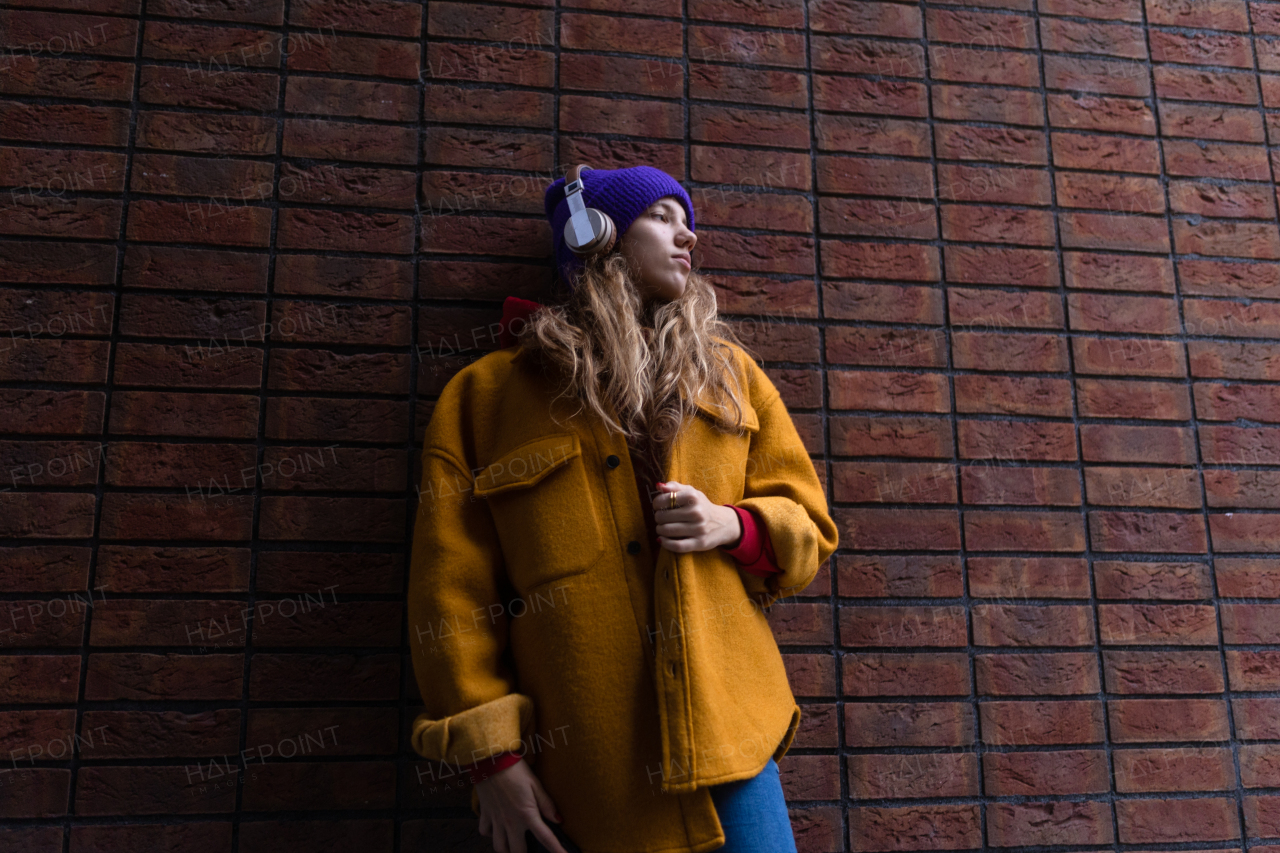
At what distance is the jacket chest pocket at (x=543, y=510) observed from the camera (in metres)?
1.58

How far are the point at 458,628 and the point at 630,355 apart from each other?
630 mm

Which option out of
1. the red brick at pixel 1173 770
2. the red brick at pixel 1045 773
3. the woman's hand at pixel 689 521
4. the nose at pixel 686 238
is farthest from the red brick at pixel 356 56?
the red brick at pixel 1173 770

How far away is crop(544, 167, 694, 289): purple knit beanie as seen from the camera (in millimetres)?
1798

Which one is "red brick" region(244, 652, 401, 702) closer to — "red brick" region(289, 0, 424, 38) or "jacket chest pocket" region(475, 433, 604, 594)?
"jacket chest pocket" region(475, 433, 604, 594)

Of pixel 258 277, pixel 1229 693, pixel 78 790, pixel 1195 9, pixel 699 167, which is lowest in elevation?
pixel 78 790

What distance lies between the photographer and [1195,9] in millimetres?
2447

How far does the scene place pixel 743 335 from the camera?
82.5 inches

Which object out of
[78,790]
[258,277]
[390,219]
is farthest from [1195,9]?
[78,790]

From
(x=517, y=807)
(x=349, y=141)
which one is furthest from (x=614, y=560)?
(x=349, y=141)

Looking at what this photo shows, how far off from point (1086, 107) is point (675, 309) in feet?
4.85

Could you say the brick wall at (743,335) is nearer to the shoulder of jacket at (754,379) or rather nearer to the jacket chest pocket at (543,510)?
the shoulder of jacket at (754,379)

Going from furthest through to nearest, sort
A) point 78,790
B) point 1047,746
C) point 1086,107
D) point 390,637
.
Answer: point 1086,107 < point 1047,746 < point 390,637 < point 78,790

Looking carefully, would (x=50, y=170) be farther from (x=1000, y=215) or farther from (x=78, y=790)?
(x=1000, y=215)

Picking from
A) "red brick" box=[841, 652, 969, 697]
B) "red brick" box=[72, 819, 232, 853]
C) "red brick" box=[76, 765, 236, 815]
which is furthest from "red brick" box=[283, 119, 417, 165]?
"red brick" box=[841, 652, 969, 697]
